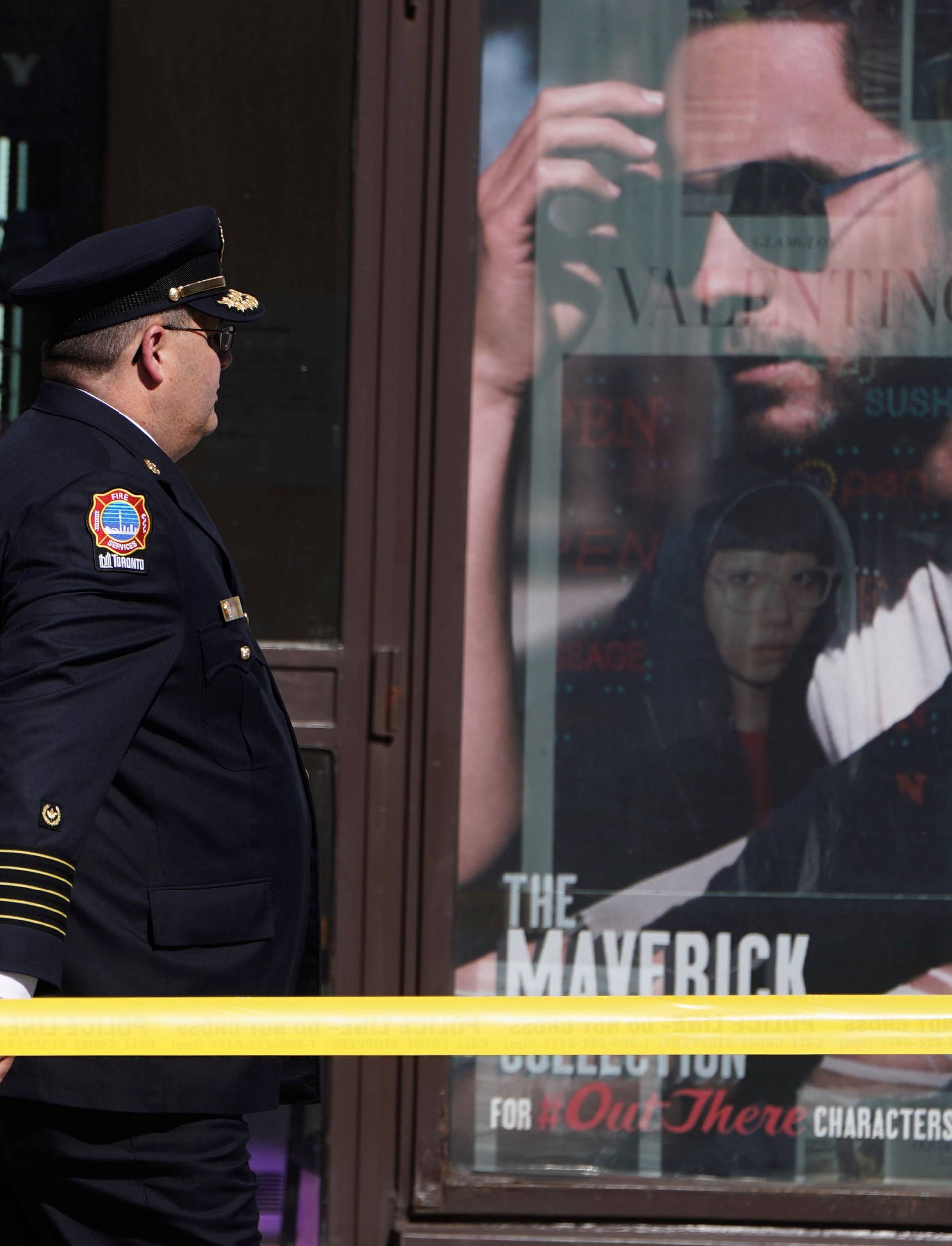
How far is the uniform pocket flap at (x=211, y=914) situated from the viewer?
6.51 ft

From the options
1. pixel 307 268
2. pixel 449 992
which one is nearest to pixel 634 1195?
pixel 449 992

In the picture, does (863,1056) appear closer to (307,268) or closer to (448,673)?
(448,673)

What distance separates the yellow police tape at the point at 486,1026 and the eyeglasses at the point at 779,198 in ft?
6.53

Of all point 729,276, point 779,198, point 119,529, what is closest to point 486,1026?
point 119,529

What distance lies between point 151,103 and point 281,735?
195 cm

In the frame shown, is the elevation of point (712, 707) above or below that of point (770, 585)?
below

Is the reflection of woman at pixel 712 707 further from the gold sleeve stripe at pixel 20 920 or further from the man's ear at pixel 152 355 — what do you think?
the gold sleeve stripe at pixel 20 920

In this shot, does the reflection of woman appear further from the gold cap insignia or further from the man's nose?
the gold cap insignia

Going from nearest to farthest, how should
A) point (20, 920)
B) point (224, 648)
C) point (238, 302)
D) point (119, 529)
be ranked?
point (20, 920) → point (119, 529) → point (224, 648) → point (238, 302)

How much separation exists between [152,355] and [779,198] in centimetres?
181

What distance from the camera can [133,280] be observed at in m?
2.15

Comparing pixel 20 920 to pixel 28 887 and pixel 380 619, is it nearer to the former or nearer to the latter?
pixel 28 887

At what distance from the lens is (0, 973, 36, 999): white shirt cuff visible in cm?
178

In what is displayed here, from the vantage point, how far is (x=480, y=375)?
3418 mm
